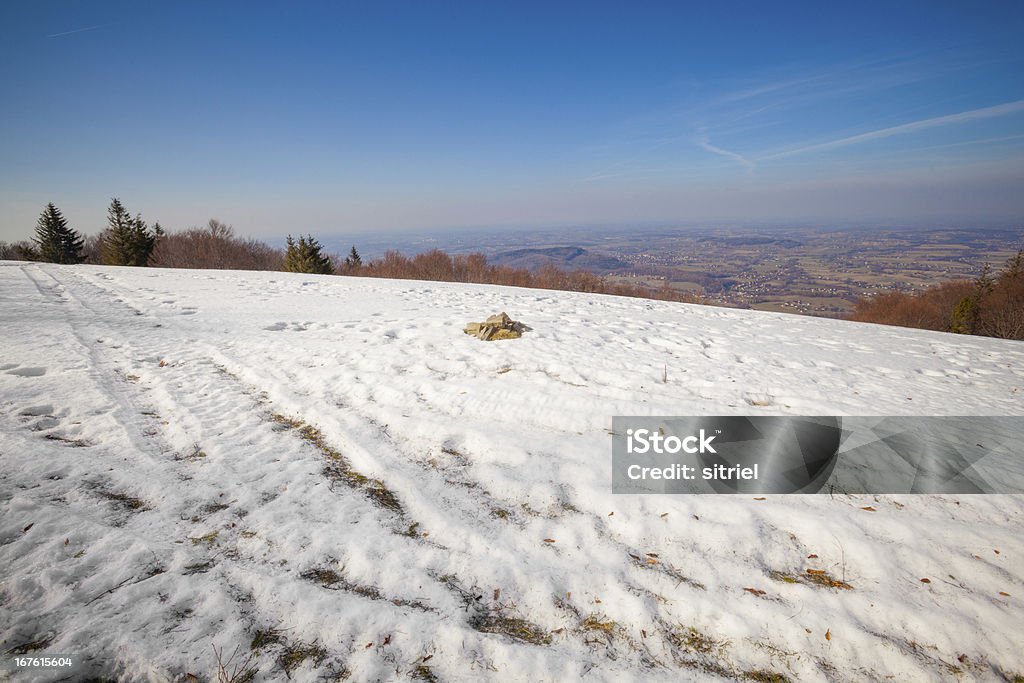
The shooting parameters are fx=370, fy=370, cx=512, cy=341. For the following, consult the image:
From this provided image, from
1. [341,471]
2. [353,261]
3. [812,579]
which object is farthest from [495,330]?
[353,261]

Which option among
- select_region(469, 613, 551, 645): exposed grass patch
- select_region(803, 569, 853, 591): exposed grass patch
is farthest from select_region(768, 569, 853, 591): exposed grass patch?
select_region(469, 613, 551, 645): exposed grass patch

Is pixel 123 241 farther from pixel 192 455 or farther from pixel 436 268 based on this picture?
pixel 192 455

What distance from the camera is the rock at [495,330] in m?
8.12

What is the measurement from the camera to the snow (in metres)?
2.34

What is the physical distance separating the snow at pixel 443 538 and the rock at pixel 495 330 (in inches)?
65.9

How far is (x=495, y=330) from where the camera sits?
826 centimetres

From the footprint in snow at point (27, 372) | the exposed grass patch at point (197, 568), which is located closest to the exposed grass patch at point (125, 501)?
the exposed grass patch at point (197, 568)

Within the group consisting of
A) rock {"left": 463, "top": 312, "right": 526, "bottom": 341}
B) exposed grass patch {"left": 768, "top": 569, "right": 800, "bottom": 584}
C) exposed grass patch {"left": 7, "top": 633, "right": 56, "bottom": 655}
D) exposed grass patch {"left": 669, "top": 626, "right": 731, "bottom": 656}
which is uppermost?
rock {"left": 463, "top": 312, "right": 526, "bottom": 341}

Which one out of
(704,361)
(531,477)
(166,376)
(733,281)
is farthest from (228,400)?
(733,281)

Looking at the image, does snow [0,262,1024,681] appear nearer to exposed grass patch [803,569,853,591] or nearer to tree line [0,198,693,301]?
exposed grass patch [803,569,853,591]

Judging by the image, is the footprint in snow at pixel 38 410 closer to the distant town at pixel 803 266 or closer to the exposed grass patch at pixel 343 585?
the exposed grass patch at pixel 343 585

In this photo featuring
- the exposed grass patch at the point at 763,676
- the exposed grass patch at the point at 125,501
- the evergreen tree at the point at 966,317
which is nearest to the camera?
the exposed grass patch at the point at 763,676

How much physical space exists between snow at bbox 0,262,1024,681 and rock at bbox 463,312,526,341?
167 cm

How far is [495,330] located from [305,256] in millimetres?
33519
